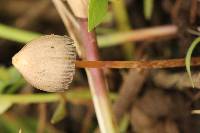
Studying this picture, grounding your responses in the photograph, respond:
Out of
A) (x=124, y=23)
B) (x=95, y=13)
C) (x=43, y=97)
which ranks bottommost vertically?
(x=43, y=97)

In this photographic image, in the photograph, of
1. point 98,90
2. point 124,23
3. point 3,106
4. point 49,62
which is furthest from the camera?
point 124,23

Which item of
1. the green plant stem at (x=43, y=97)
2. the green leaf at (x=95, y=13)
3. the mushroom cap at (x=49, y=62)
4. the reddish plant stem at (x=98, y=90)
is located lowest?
the green plant stem at (x=43, y=97)

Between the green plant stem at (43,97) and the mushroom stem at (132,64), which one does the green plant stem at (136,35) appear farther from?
the mushroom stem at (132,64)

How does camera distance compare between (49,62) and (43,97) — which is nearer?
(49,62)

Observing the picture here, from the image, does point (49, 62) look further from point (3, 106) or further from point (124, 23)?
point (124, 23)

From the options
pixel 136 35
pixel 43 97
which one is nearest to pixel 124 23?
Answer: pixel 136 35

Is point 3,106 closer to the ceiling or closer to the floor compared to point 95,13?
closer to the floor

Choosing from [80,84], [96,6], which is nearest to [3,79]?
[80,84]

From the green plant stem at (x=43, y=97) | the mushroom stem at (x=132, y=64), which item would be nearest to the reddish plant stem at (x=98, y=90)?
the mushroom stem at (x=132, y=64)
